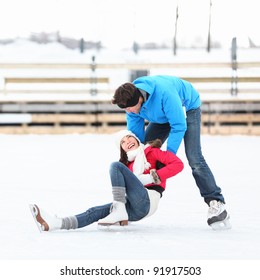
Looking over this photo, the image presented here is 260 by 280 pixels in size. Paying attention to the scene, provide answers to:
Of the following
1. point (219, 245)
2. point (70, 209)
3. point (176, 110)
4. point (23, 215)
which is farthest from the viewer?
point (70, 209)

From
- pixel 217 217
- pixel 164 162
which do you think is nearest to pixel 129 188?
pixel 164 162

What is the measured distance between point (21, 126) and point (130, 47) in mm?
8002

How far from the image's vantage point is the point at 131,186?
12.7 ft

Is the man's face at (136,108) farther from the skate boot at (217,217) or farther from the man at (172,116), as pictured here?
the skate boot at (217,217)

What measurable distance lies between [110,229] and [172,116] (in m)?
0.75

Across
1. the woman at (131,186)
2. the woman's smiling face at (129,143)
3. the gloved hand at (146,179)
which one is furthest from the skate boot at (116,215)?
the woman's smiling face at (129,143)

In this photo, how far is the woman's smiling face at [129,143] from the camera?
3.96 metres

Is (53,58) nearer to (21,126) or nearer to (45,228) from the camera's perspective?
(21,126)

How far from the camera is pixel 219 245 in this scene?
3650 millimetres

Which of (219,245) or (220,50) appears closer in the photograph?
(219,245)

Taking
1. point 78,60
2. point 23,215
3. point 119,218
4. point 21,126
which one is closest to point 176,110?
point 119,218

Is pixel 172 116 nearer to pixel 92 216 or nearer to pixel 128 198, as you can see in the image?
pixel 128 198

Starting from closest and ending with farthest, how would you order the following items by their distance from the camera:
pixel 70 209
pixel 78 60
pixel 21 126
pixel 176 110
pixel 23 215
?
pixel 176 110
pixel 23 215
pixel 70 209
pixel 21 126
pixel 78 60

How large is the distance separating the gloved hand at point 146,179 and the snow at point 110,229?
288mm
